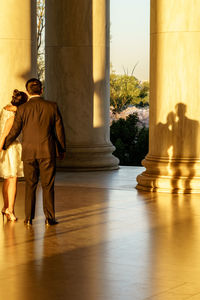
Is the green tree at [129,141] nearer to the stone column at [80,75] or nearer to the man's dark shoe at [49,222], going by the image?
the stone column at [80,75]

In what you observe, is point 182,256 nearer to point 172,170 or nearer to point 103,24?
point 172,170

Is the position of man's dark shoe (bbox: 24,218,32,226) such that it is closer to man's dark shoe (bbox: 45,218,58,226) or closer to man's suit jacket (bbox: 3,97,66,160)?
man's dark shoe (bbox: 45,218,58,226)

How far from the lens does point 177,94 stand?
Result: 61.8 meters

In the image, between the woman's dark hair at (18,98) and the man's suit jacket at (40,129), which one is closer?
the man's suit jacket at (40,129)

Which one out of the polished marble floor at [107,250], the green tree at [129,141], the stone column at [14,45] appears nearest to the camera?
the polished marble floor at [107,250]

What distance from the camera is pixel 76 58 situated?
3162 inches

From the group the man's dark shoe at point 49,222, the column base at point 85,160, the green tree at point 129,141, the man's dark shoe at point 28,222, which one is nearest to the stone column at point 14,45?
the column base at point 85,160

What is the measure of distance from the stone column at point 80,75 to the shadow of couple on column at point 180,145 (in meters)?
19.3

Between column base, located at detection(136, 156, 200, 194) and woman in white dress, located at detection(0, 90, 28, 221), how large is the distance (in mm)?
16394

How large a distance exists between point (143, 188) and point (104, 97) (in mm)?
21154

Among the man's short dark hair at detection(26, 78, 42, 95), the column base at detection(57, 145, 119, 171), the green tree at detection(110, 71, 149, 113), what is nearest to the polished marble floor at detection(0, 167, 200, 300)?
the man's short dark hair at detection(26, 78, 42, 95)

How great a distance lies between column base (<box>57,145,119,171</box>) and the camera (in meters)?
80.3

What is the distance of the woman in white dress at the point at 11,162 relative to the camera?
48156 mm

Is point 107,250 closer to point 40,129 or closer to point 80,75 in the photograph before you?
point 40,129
